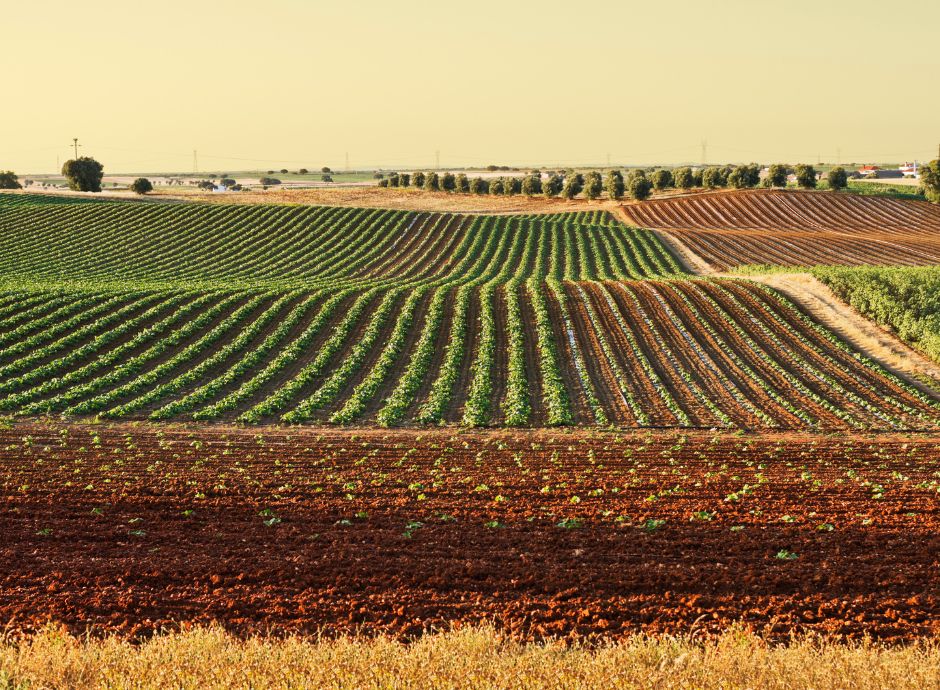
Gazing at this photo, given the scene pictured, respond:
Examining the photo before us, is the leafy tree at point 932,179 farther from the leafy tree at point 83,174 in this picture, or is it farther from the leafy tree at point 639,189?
the leafy tree at point 83,174

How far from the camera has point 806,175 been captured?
376ft

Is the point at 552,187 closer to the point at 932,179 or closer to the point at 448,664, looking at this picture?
the point at 932,179

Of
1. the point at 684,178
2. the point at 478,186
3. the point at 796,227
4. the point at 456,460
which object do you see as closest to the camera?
the point at 456,460

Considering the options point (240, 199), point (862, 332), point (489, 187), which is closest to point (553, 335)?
point (862, 332)

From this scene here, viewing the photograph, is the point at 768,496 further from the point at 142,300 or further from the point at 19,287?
the point at 19,287

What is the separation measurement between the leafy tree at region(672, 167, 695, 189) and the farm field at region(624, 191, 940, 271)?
13.2 metres

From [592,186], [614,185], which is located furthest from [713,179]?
[592,186]

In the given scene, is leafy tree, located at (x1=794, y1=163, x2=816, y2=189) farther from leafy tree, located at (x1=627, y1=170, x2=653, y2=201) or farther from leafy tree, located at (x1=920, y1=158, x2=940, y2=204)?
leafy tree, located at (x1=627, y1=170, x2=653, y2=201)

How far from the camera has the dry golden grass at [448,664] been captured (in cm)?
863

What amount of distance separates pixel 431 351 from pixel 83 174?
10660 cm

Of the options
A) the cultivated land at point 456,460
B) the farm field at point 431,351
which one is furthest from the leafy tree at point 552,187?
the cultivated land at point 456,460

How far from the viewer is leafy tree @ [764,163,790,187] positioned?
12000cm

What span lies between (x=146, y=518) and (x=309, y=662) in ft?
26.7

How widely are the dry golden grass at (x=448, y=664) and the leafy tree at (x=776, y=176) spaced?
12068 cm
